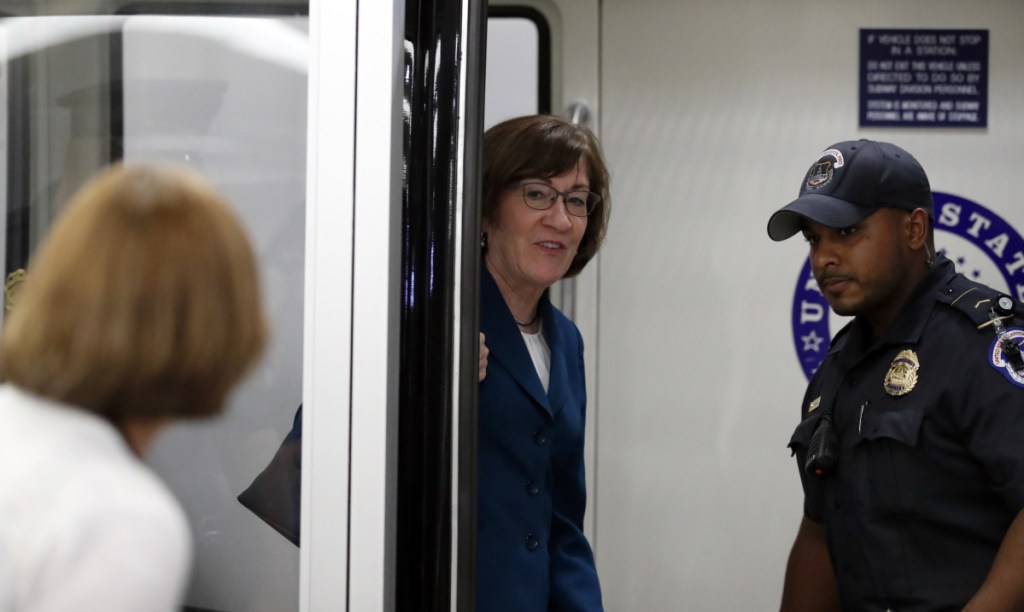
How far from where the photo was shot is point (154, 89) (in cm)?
108

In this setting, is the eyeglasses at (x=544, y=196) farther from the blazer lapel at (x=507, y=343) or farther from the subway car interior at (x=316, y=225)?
the subway car interior at (x=316, y=225)

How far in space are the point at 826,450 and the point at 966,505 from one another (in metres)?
0.26

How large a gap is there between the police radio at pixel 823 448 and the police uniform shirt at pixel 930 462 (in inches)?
0.9

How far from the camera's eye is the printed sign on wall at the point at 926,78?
8.91 feet

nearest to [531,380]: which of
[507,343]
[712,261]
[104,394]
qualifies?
[507,343]

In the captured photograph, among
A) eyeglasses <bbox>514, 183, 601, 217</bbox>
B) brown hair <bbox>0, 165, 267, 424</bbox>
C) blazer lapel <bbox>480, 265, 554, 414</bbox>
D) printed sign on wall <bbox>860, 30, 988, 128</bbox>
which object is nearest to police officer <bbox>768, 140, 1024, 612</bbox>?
eyeglasses <bbox>514, 183, 601, 217</bbox>

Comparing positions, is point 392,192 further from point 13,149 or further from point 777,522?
point 777,522

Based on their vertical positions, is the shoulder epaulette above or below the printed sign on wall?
below

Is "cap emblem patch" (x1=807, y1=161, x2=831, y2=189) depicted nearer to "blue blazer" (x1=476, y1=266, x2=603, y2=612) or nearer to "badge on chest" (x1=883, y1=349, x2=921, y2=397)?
"badge on chest" (x1=883, y1=349, x2=921, y2=397)

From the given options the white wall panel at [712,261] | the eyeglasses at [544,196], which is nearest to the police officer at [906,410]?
the eyeglasses at [544,196]

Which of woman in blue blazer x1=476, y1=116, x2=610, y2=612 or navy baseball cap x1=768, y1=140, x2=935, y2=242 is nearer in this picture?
woman in blue blazer x1=476, y1=116, x2=610, y2=612

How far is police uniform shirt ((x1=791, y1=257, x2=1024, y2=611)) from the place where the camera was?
5.45 feet

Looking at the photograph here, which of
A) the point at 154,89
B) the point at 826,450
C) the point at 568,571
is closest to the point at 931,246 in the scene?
the point at 826,450

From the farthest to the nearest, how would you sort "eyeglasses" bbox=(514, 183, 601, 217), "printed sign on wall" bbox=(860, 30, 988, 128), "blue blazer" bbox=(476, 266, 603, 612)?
"printed sign on wall" bbox=(860, 30, 988, 128) → "eyeglasses" bbox=(514, 183, 601, 217) → "blue blazer" bbox=(476, 266, 603, 612)
